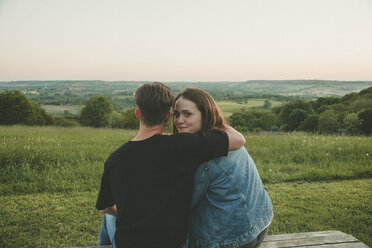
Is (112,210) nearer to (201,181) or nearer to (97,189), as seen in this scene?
(201,181)

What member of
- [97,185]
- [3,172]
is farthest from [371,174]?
[3,172]

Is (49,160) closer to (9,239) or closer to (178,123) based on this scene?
(9,239)

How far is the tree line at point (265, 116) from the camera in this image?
35.5 metres

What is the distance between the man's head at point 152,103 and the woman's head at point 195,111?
0.33 metres

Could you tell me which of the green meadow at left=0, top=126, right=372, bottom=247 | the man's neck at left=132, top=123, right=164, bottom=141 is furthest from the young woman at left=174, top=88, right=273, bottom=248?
the green meadow at left=0, top=126, right=372, bottom=247

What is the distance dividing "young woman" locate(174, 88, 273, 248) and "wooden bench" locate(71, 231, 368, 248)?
33 cm

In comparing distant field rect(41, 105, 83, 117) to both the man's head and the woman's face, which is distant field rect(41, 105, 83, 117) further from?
the man's head

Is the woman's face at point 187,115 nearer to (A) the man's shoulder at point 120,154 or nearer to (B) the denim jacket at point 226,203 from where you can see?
(B) the denim jacket at point 226,203

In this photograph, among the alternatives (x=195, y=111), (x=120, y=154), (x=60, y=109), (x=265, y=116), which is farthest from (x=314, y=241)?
(x=60, y=109)

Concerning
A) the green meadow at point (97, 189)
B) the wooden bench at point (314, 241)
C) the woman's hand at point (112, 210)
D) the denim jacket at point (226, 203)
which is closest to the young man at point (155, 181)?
the denim jacket at point (226, 203)

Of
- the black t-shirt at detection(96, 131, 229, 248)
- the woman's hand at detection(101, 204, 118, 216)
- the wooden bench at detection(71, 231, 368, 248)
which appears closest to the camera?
the black t-shirt at detection(96, 131, 229, 248)

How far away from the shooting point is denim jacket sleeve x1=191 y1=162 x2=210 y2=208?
1.91 metres

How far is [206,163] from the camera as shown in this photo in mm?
1910

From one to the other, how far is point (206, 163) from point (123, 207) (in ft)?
2.21
